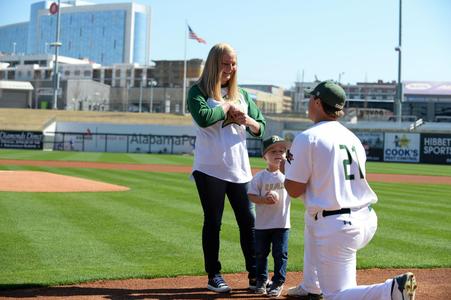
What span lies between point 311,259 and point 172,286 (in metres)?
1.30

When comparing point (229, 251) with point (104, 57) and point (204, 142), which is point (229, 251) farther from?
point (104, 57)

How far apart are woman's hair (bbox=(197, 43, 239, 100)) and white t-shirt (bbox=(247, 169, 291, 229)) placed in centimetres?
74

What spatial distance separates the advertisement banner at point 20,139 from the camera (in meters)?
47.6

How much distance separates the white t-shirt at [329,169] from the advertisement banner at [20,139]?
45983 mm

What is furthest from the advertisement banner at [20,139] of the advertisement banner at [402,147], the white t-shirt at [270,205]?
the white t-shirt at [270,205]

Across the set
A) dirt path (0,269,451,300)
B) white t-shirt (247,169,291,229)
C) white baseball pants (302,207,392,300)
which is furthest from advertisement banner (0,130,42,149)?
white baseball pants (302,207,392,300)

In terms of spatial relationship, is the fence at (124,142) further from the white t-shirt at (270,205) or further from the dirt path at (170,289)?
the white t-shirt at (270,205)

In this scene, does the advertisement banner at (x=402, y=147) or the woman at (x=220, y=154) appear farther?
the advertisement banner at (x=402, y=147)

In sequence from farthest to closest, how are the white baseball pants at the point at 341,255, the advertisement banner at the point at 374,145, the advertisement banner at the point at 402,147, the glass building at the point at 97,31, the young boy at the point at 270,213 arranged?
1. the glass building at the point at 97,31
2. the advertisement banner at the point at 374,145
3. the advertisement banner at the point at 402,147
4. the young boy at the point at 270,213
5. the white baseball pants at the point at 341,255

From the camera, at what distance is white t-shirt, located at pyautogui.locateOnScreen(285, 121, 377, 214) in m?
3.86

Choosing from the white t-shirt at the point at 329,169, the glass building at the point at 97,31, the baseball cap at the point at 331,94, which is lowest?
the white t-shirt at the point at 329,169

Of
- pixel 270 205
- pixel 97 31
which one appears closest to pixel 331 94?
pixel 270 205

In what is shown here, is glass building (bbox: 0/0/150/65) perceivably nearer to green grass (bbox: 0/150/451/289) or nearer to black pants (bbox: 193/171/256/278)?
green grass (bbox: 0/150/451/289)

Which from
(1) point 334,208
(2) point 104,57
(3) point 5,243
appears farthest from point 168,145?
(2) point 104,57
